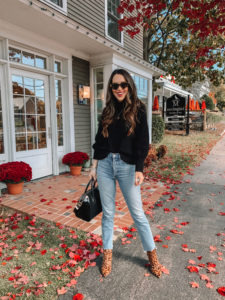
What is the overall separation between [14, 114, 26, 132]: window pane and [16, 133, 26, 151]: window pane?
0.10 m

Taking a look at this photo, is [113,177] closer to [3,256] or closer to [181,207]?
[3,256]

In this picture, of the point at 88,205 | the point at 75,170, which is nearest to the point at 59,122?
the point at 75,170

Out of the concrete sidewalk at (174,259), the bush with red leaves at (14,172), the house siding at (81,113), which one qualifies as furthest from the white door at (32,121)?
the concrete sidewalk at (174,259)

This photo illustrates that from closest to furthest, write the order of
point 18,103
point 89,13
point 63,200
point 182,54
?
point 63,200
point 18,103
point 89,13
point 182,54

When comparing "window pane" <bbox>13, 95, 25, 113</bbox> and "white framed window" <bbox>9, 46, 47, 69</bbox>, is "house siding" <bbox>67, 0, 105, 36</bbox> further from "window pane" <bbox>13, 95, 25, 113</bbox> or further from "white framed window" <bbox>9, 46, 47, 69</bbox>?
"window pane" <bbox>13, 95, 25, 113</bbox>

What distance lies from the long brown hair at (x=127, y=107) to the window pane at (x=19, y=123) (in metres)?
3.10

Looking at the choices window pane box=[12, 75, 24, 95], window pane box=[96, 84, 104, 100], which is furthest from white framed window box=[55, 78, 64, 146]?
window pane box=[96, 84, 104, 100]

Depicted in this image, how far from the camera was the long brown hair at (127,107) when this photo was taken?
1918 mm

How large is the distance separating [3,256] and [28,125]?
2.97 metres

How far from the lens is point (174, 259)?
92.4 inches

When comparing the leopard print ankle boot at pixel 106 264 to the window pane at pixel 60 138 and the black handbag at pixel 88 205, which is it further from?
the window pane at pixel 60 138

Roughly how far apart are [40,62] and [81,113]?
64.3 inches

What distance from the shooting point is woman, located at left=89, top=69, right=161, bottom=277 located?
193 centimetres

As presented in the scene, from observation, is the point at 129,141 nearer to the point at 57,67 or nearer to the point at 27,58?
Result: the point at 27,58
